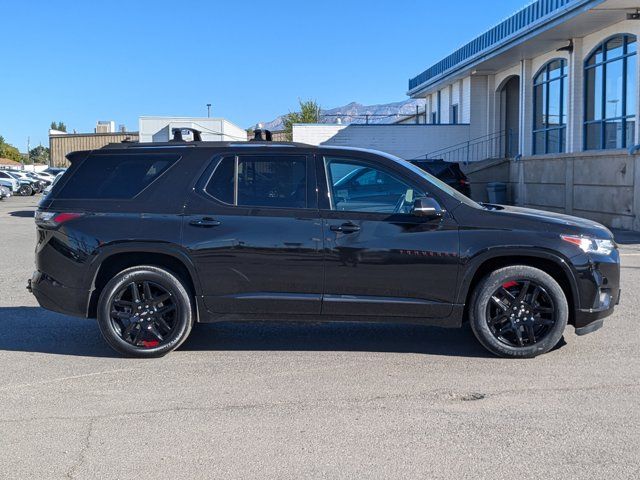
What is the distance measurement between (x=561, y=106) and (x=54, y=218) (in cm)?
2028

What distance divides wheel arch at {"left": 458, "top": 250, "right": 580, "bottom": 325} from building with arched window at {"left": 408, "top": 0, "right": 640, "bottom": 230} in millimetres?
12711

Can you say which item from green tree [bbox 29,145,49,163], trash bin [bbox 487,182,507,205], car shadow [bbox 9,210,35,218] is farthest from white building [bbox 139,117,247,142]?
green tree [bbox 29,145,49,163]

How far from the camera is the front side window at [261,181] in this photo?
20.1ft

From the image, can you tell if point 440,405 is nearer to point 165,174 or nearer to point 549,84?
point 165,174

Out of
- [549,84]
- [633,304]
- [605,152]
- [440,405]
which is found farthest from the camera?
[549,84]

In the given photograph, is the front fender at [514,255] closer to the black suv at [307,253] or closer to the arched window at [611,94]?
the black suv at [307,253]

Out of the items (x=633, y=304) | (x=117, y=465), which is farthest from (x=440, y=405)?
(x=633, y=304)

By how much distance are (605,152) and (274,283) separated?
→ 15510mm

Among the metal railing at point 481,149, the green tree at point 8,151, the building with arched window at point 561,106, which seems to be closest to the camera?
the building with arched window at point 561,106

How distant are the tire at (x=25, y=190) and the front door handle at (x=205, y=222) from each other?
4265 cm

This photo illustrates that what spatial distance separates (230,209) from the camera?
20.0 feet

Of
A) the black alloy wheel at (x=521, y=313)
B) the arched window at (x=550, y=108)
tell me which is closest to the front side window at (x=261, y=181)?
the black alloy wheel at (x=521, y=313)

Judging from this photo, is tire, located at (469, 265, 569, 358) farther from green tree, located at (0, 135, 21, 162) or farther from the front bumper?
green tree, located at (0, 135, 21, 162)

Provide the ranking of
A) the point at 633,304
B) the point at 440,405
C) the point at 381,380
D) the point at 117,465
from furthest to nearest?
the point at 633,304 < the point at 381,380 < the point at 440,405 < the point at 117,465
